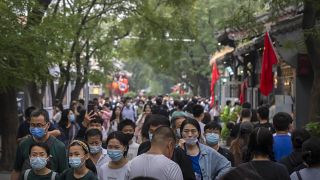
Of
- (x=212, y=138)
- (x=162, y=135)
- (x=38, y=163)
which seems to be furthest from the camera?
(x=212, y=138)

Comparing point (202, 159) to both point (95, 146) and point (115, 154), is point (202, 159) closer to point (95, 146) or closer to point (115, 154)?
point (115, 154)

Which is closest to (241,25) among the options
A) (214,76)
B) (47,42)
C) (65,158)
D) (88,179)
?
(47,42)

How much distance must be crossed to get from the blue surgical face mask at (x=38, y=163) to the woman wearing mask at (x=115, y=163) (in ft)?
1.95

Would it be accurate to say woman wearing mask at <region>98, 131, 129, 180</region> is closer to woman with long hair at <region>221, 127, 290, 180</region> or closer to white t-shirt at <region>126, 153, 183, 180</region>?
white t-shirt at <region>126, 153, 183, 180</region>

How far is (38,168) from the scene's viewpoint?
6582 millimetres

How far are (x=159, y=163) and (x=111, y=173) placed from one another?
1246 mm

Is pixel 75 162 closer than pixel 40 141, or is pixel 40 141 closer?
pixel 75 162

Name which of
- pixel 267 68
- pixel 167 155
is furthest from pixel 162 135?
pixel 267 68

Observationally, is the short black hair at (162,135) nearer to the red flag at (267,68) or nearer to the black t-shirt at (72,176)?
the black t-shirt at (72,176)

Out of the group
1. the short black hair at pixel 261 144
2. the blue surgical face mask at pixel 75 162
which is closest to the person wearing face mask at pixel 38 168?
the blue surgical face mask at pixel 75 162

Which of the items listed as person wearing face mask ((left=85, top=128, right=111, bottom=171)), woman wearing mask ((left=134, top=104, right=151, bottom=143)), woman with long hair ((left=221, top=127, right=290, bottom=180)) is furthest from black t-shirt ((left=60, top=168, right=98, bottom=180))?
woman wearing mask ((left=134, top=104, right=151, bottom=143))

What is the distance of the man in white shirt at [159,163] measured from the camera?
5.55 m

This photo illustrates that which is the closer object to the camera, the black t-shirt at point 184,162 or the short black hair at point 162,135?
the short black hair at point 162,135

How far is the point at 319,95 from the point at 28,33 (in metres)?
5.01
